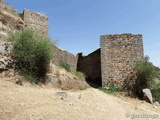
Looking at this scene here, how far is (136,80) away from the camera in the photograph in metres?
9.69

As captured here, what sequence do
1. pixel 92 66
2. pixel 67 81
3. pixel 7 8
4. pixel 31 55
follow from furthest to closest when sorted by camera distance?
pixel 92 66 < pixel 7 8 < pixel 67 81 < pixel 31 55

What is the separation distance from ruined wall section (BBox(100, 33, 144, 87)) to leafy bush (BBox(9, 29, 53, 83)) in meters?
5.08

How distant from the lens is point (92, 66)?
42.5 ft

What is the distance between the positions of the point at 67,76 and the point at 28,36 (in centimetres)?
343

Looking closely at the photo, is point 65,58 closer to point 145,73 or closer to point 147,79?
point 145,73

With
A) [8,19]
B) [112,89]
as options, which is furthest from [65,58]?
[8,19]

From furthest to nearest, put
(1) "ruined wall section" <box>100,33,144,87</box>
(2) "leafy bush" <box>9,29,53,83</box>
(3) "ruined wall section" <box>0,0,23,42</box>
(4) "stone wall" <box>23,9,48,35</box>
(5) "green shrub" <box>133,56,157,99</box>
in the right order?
(4) "stone wall" <box>23,9,48,35</box>, (3) "ruined wall section" <box>0,0,23,42</box>, (1) "ruined wall section" <box>100,33,144,87</box>, (5) "green shrub" <box>133,56,157,99</box>, (2) "leafy bush" <box>9,29,53,83</box>

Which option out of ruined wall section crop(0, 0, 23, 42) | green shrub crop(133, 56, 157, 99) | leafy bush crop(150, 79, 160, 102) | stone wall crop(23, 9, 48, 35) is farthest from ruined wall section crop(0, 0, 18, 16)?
leafy bush crop(150, 79, 160, 102)

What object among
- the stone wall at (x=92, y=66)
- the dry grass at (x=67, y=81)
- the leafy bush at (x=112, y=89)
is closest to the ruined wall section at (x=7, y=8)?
the dry grass at (x=67, y=81)

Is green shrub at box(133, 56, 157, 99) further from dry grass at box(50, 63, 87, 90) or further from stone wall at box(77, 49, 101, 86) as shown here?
dry grass at box(50, 63, 87, 90)

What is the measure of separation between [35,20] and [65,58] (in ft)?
17.7

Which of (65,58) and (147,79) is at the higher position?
(65,58)

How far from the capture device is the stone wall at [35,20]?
43.0 feet

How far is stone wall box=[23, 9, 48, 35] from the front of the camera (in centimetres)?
1311
